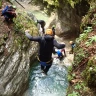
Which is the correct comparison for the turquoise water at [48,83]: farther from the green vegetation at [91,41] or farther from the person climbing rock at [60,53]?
the green vegetation at [91,41]

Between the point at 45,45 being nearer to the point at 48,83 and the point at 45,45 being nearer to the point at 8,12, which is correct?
the point at 8,12

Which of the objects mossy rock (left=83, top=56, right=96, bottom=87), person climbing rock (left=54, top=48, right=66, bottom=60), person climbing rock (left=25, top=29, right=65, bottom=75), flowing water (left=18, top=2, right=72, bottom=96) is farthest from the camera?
person climbing rock (left=54, top=48, right=66, bottom=60)

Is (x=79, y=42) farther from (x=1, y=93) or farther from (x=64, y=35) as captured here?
(x=64, y=35)

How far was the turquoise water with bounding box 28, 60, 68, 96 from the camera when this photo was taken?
34.1 ft

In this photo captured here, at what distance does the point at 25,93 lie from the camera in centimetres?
977

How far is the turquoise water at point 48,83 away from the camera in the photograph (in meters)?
10.4

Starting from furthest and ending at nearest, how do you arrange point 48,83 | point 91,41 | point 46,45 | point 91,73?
point 48,83
point 46,45
point 91,41
point 91,73

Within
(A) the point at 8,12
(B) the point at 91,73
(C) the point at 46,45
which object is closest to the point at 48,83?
(C) the point at 46,45

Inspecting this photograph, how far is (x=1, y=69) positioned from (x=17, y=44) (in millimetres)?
1720

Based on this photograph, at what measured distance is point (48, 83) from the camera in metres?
11.0

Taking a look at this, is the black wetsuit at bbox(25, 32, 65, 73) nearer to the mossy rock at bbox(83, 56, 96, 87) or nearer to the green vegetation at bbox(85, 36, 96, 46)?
the green vegetation at bbox(85, 36, 96, 46)

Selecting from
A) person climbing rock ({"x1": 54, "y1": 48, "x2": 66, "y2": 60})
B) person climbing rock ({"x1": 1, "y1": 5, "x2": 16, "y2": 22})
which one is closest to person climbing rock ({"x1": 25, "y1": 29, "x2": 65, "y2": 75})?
person climbing rock ({"x1": 1, "y1": 5, "x2": 16, "y2": 22})

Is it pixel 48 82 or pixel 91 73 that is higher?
pixel 91 73

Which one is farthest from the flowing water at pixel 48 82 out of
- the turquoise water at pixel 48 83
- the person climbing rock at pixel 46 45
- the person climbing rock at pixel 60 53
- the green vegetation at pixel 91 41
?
the green vegetation at pixel 91 41
